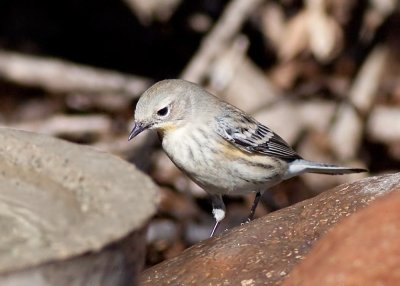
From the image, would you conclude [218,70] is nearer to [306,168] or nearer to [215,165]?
[306,168]

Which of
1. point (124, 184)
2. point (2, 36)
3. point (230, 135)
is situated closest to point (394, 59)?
point (2, 36)

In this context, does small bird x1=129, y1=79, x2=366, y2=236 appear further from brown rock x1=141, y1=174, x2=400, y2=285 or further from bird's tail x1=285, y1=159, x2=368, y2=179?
brown rock x1=141, y1=174, x2=400, y2=285

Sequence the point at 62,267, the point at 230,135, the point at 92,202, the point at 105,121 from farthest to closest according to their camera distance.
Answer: the point at 105,121 → the point at 230,135 → the point at 92,202 → the point at 62,267

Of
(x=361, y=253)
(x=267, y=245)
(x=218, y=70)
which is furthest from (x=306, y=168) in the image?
(x=361, y=253)

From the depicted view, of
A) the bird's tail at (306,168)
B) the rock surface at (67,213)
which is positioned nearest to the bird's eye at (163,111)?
the bird's tail at (306,168)

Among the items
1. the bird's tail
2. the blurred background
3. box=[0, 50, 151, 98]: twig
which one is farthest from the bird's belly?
box=[0, 50, 151, 98]: twig

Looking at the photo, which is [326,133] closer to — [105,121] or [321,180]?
[321,180]
